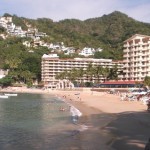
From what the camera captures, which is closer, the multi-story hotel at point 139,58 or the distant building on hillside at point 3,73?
the multi-story hotel at point 139,58

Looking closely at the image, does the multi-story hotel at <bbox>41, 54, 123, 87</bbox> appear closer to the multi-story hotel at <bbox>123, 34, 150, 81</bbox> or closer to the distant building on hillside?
the distant building on hillside

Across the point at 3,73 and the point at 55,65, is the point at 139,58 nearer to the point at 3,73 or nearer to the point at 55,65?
the point at 55,65

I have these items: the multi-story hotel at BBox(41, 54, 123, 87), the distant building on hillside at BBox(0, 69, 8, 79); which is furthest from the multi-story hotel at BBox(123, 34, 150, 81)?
the distant building on hillside at BBox(0, 69, 8, 79)

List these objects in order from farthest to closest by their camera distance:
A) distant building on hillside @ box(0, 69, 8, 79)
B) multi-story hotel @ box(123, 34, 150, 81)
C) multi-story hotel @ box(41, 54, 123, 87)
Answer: distant building on hillside @ box(0, 69, 8, 79) < multi-story hotel @ box(41, 54, 123, 87) < multi-story hotel @ box(123, 34, 150, 81)

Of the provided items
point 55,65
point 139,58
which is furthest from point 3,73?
point 139,58

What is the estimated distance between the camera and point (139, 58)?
12156 cm

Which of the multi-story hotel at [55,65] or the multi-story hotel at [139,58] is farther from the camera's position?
the multi-story hotel at [55,65]

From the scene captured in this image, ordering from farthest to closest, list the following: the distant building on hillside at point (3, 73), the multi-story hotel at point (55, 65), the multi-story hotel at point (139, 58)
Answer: the distant building on hillside at point (3, 73) → the multi-story hotel at point (55, 65) → the multi-story hotel at point (139, 58)

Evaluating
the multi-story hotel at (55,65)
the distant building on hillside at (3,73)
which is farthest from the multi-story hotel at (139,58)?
the distant building on hillside at (3,73)

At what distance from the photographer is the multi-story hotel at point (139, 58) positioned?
397 feet

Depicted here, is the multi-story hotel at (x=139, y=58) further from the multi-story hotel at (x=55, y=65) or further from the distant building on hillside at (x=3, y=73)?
the distant building on hillside at (x=3, y=73)

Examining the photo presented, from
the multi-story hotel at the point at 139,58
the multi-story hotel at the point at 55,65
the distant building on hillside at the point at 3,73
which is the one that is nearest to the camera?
the multi-story hotel at the point at 139,58

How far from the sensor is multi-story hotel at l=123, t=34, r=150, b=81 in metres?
121

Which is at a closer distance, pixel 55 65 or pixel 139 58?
pixel 139 58
